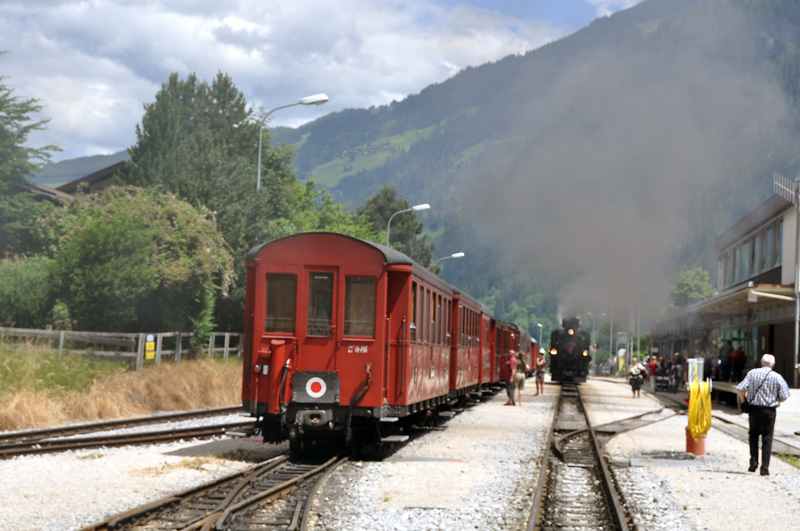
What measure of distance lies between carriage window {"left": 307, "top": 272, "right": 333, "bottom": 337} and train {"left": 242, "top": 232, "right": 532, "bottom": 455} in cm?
1

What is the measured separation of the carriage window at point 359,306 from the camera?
13203 millimetres

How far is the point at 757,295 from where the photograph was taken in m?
28.9

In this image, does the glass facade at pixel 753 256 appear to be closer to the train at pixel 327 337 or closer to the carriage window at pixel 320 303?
the train at pixel 327 337

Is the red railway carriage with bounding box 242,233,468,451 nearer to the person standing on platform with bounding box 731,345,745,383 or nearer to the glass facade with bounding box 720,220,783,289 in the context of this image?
the person standing on platform with bounding box 731,345,745,383

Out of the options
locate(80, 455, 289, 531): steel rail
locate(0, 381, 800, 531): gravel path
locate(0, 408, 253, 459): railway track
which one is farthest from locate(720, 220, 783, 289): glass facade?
locate(80, 455, 289, 531): steel rail

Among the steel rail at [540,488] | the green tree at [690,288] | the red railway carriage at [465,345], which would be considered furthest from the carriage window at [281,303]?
the green tree at [690,288]

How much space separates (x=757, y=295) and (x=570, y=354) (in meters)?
18.8

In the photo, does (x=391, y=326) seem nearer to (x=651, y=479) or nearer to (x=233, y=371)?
(x=651, y=479)

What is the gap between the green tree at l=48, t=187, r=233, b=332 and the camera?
28062 mm

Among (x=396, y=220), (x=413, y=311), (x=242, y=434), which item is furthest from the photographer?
(x=396, y=220)

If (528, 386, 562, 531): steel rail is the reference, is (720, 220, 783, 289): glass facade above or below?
above

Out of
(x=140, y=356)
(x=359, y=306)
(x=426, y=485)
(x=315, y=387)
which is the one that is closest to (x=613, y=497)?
(x=426, y=485)

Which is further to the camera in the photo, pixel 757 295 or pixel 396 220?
pixel 396 220

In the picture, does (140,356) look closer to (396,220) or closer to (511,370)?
(511,370)
